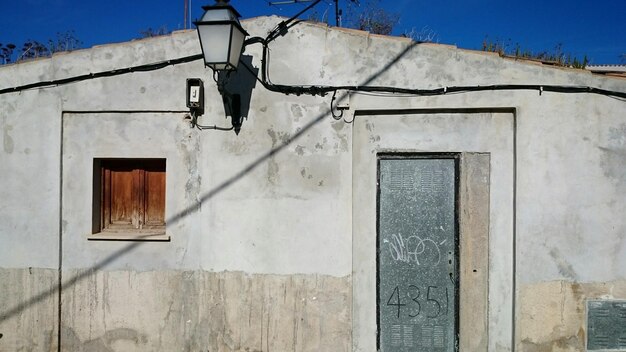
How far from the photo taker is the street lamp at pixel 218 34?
409 centimetres

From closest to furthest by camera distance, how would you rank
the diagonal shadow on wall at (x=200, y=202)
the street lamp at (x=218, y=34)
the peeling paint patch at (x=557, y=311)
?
the street lamp at (x=218, y=34), the peeling paint patch at (x=557, y=311), the diagonal shadow on wall at (x=200, y=202)

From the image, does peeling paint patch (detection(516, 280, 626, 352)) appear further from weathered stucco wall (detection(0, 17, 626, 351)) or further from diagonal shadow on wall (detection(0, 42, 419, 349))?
diagonal shadow on wall (detection(0, 42, 419, 349))

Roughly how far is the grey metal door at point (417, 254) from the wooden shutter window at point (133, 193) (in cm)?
269

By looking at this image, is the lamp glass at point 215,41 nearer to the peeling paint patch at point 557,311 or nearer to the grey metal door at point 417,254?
the grey metal door at point 417,254

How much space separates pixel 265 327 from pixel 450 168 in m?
2.80

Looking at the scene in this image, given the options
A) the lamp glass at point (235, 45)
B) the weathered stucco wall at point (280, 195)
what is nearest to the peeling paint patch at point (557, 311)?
the weathered stucco wall at point (280, 195)

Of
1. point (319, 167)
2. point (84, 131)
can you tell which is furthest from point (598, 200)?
point (84, 131)

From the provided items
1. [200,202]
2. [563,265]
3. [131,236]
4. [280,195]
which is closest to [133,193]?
[131,236]

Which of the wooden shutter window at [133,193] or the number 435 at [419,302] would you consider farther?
the wooden shutter window at [133,193]

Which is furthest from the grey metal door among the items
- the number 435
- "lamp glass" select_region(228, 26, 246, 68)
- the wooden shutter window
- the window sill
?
the wooden shutter window

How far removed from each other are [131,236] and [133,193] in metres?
0.55

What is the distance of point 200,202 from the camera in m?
4.64

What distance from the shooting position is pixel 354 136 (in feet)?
15.3

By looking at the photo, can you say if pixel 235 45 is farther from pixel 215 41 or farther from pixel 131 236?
pixel 131 236
